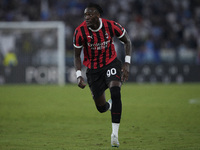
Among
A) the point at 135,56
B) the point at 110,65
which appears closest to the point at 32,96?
the point at 135,56

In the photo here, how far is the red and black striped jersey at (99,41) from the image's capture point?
7.04 metres

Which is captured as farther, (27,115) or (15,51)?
(15,51)

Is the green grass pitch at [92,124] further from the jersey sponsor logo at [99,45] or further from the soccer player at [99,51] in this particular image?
the jersey sponsor logo at [99,45]

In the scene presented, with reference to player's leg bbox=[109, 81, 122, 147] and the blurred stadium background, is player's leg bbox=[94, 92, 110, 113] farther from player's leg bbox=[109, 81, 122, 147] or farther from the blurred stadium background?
the blurred stadium background

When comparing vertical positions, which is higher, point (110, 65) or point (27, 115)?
point (110, 65)

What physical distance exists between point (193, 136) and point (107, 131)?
5.54 ft

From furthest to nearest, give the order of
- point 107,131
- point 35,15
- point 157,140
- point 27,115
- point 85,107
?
point 35,15 < point 85,107 < point 27,115 < point 107,131 < point 157,140

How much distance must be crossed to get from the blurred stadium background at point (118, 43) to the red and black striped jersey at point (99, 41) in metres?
14.9

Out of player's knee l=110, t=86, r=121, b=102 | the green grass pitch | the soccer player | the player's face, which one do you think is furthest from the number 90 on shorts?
the green grass pitch

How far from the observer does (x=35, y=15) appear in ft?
90.7

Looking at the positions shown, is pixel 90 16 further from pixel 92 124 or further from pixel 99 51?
pixel 92 124

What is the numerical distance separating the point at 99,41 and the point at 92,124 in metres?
2.75

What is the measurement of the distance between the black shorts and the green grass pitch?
2.82 feet

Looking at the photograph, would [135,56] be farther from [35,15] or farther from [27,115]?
[27,115]
